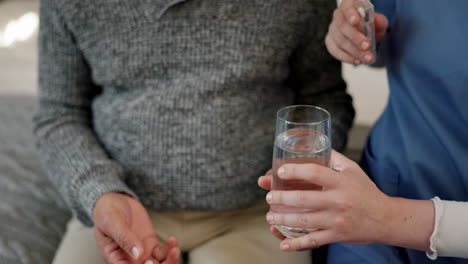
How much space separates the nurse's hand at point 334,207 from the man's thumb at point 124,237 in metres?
0.27

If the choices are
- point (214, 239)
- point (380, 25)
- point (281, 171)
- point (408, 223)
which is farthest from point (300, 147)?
point (214, 239)

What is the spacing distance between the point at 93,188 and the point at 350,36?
546 mm

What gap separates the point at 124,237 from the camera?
2.78 ft

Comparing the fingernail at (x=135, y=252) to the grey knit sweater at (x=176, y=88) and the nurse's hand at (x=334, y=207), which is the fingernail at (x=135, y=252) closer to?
A: the grey knit sweater at (x=176, y=88)

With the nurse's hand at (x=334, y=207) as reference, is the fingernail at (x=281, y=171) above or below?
above

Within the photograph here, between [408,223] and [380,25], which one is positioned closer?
[408,223]

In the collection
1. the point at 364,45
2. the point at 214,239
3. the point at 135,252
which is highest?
the point at 364,45

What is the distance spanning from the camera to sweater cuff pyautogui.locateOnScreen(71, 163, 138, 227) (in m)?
0.95

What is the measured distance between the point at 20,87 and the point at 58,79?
2.94ft

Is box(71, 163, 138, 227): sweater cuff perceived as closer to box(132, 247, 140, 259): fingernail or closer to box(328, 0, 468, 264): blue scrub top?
box(132, 247, 140, 259): fingernail

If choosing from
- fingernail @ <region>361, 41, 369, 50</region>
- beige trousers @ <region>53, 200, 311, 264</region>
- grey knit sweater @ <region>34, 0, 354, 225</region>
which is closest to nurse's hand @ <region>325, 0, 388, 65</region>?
fingernail @ <region>361, 41, 369, 50</region>

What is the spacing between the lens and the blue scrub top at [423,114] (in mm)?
772

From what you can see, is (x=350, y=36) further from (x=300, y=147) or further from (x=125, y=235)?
(x=125, y=235)

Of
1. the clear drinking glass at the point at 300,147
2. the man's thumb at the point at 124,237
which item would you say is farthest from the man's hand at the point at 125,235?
the clear drinking glass at the point at 300,147
